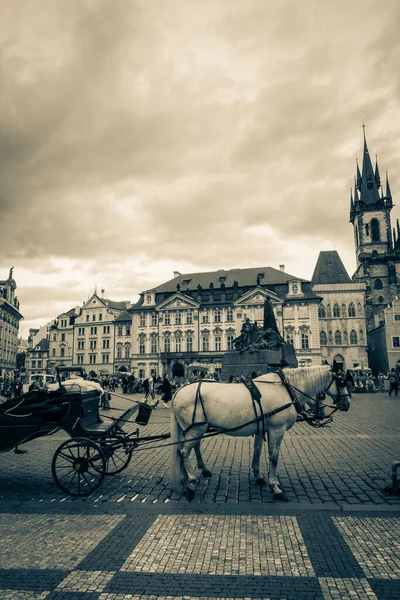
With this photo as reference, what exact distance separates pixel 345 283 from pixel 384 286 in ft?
33.9

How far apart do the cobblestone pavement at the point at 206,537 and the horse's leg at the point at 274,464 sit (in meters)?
0.17

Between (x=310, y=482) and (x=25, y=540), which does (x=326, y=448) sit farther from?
(x=25, y=540)

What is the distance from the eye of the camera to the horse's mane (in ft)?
24.6

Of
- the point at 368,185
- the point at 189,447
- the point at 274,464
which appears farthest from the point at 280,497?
the point at 368,185

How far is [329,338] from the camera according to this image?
70.5 meters

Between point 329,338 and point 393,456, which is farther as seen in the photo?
point 329,338

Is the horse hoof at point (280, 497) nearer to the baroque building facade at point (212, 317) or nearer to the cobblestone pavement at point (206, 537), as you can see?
the cobblestone pavement at point (206, 537)

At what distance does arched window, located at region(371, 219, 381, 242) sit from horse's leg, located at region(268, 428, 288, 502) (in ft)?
276

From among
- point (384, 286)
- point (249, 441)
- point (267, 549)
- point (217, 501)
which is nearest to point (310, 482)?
point (217, 501)

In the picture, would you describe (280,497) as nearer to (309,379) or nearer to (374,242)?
(309,379)

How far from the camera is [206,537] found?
504cm

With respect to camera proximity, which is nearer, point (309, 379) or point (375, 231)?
point (309, 379)

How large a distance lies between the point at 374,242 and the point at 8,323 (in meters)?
73.9

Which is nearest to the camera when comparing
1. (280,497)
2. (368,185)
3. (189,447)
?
(280,497)
